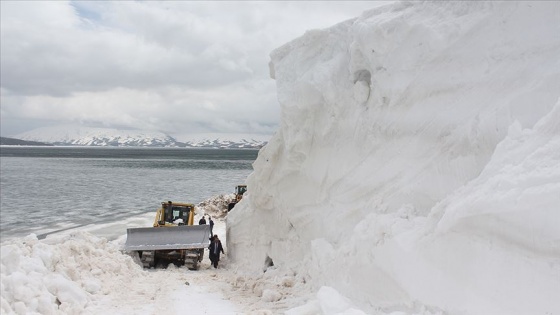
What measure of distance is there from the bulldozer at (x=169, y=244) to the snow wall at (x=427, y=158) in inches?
134

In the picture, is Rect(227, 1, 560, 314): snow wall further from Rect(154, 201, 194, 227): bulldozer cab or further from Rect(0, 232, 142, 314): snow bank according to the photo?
Rect(154, 201, 194, 227): bulldozer cab

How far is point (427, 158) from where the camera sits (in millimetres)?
7621

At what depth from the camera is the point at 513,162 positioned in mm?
5680

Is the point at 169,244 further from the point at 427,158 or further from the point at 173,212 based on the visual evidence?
the point at 427,158

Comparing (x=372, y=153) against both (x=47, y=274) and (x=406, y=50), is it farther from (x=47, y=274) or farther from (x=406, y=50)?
(x=47, y=274)

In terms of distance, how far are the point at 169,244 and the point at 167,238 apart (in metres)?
0.25

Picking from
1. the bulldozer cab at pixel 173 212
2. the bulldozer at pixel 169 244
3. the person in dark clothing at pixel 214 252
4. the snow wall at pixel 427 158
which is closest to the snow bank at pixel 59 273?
the bulldozer at pixel 169 244

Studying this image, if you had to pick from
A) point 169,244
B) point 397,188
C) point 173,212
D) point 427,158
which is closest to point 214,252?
point 169,244

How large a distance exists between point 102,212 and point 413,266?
91.6ft

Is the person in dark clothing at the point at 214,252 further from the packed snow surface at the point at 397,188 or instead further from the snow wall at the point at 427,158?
the snow wall at the point at 427,158

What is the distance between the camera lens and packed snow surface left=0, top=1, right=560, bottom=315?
5.46 m

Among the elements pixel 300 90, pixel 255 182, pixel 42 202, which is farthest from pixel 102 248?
pixel 42 202

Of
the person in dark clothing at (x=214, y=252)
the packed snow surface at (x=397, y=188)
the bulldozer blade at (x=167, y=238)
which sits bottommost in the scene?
the person in dark clothing at (x=214, y=252)

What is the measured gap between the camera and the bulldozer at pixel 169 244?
1412 centimetres
